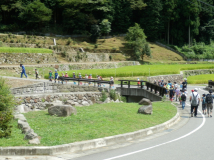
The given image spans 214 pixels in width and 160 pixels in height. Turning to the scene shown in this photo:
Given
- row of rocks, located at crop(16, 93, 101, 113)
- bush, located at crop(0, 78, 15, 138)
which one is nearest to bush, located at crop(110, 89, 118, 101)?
row of rocks, located at crop(16, 93, 101, 113)

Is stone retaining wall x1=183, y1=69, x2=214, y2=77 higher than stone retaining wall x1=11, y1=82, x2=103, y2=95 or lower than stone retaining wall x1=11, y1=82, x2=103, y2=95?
higher

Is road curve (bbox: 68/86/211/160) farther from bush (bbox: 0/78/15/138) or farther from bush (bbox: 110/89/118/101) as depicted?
bush (bbox: 110/89/118/101)

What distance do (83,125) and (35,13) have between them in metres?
62.9

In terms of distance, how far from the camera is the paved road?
8221 millimetres

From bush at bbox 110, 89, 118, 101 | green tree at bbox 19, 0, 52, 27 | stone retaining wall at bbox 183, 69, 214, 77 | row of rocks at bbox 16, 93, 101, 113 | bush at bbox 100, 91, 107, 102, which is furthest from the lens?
green tree at bbox 19, 0, 52, 27

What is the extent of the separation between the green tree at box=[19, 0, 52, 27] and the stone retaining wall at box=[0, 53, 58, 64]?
2595 centimetres

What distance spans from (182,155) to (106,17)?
7439 cm

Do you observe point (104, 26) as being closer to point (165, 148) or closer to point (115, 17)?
point (115, 17)

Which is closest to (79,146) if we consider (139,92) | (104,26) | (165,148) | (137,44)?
(165,148)

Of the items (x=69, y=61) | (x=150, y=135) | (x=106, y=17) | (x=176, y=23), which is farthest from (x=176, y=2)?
(x=150, y=135)

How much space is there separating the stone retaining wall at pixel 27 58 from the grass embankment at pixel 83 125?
1112 inches

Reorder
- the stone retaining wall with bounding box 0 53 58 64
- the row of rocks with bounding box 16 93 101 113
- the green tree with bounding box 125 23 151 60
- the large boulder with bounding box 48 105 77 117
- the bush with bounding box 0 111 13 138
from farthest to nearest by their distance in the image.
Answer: the green tree with bounding box 125 23 151 60 < the stone retaining wall with bounding box 0 53 58 64 < the row of rocks with bounding box 16 93 101 113 < the large boulder with bounding box 48 105 77 117 < the bush with bounding box 0 111 13 138

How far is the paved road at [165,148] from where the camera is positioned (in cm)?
822

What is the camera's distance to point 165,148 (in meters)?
9.21
